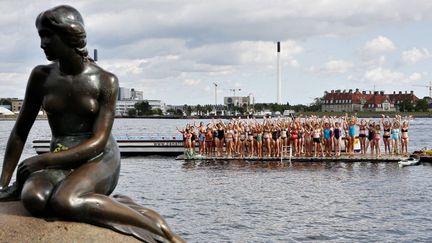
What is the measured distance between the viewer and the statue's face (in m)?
6.15

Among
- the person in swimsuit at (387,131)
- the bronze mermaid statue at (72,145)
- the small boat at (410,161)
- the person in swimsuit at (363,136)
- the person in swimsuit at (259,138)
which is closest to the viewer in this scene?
the bronze mermaid statue at (72,145)

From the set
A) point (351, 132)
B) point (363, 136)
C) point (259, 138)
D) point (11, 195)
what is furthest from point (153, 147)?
point (11, 195)

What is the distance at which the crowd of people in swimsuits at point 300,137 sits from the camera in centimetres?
3656

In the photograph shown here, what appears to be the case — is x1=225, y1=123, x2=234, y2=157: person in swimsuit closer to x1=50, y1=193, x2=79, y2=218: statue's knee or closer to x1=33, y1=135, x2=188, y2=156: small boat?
x1=33, y1=135, x2=188, y2=156: small boat

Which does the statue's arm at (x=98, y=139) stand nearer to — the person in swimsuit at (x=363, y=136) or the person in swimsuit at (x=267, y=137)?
the person in swimsuit at (x=363, y=136)

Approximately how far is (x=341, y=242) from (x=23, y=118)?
35.0ft

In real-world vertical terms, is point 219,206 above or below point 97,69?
below

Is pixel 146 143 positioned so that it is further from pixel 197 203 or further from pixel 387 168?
pixel 197 203

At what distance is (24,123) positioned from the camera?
675cm

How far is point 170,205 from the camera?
2148cm

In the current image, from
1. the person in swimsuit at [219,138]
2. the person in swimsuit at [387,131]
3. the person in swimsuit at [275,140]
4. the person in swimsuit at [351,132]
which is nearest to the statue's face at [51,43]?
the person in swimsuit at [351,132]

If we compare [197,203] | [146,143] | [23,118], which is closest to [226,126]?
[146,143]

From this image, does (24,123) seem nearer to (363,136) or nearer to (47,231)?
(47,231)

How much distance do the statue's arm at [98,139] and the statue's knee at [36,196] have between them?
0.78 feet
